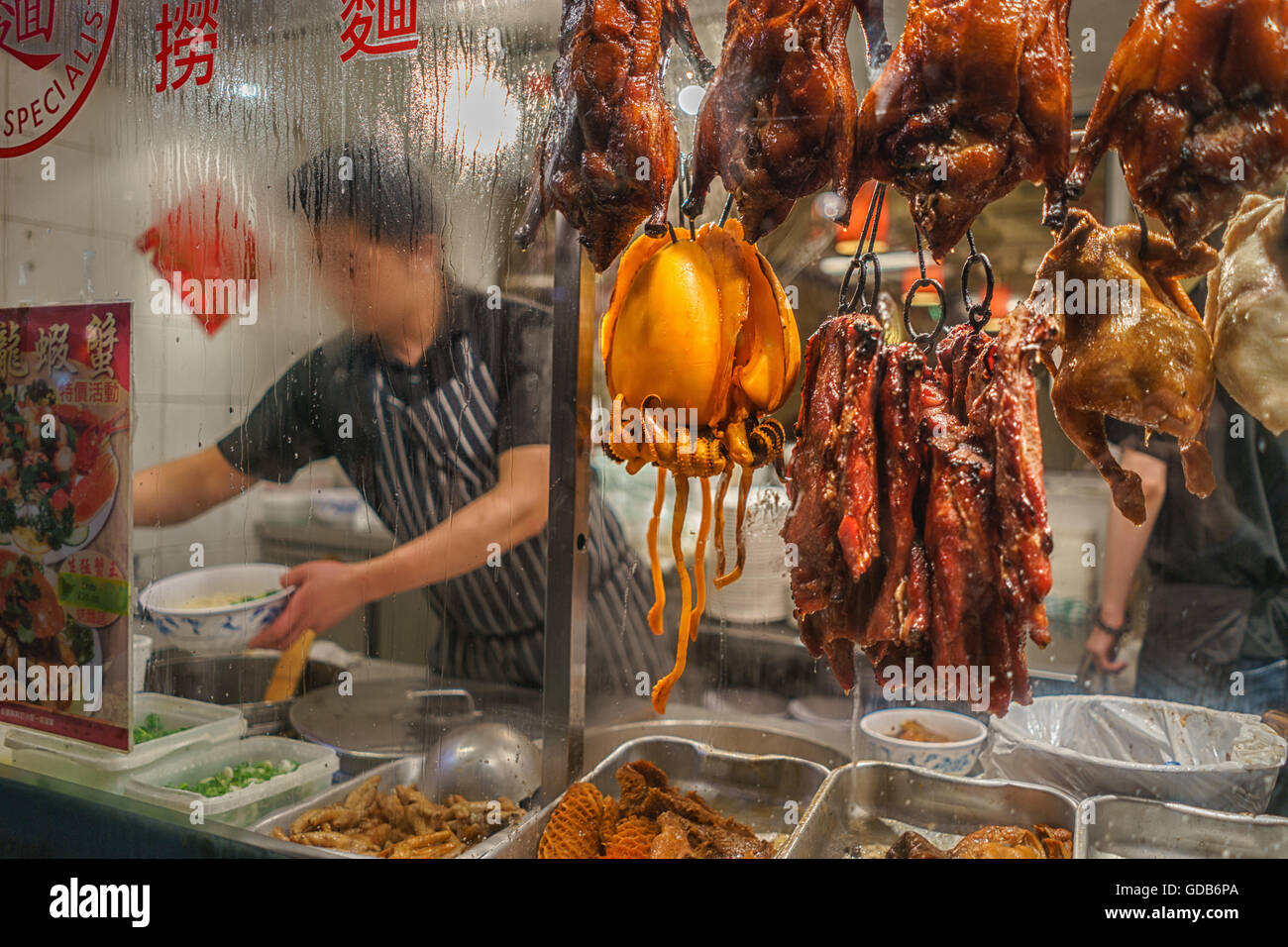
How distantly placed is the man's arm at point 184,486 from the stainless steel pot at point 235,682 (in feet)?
1.26

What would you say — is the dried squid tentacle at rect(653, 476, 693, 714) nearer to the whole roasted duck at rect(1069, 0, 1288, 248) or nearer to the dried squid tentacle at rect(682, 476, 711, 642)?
the dried squid tentacle at rect(682, 476, 711, 642)

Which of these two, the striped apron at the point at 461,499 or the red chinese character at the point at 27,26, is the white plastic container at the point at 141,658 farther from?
the red chinese character at the point at 27,26

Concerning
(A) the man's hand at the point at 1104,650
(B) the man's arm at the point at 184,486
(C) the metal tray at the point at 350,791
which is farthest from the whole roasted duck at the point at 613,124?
(A) the man's hand at the point at 1104,650

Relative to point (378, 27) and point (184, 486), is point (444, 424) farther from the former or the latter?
point (378, 27)

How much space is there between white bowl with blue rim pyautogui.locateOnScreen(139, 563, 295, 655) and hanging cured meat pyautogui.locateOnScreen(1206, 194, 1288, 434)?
206 cm

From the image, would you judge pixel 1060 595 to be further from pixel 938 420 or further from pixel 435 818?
pixel 435 818

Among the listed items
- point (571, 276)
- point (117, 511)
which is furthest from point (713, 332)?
point (117, 511)

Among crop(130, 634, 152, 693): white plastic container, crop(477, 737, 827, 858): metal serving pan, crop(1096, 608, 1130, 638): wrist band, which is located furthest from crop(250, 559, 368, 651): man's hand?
crop(1096, 608, 1130, 638): wrist band

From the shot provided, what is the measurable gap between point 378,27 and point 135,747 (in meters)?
1.81

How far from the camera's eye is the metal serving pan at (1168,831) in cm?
164

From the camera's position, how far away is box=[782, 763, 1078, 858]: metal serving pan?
1885mm

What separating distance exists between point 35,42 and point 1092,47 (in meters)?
2.75
